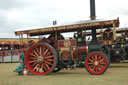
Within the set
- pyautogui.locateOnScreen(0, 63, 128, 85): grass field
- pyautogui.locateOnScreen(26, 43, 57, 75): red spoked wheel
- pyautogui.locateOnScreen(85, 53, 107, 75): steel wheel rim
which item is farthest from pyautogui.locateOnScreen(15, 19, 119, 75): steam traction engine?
pyautogui.locateOnScreen(0, 63, 128, 85): grass field

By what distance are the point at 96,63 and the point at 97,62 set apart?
6 cm

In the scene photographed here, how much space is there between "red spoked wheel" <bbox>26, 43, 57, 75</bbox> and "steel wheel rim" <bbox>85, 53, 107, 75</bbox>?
160 cm

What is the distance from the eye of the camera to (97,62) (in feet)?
24.6

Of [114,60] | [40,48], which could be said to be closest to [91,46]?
[40,48]

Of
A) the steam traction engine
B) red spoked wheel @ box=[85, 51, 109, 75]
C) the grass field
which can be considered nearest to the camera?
the grass field

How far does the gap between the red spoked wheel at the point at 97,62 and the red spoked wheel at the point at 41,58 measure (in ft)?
5.25

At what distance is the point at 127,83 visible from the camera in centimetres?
552

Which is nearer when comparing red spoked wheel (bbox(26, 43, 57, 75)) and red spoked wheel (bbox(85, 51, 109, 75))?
red spoked wheel (bbox(85, 51, 109, 75))

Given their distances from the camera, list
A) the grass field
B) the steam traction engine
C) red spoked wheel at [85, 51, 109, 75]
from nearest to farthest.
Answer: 1. the grass field
2. red spoked wheel at [85, 51, 109, 75]
3. the steam traction engine

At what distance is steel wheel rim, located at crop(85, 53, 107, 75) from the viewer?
24.3 ft

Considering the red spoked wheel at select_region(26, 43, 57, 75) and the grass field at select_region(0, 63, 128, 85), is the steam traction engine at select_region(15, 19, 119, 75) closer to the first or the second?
the red spoked wheel at select_region(26, 43, 57, 75)

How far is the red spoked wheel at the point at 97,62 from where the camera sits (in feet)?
24.2

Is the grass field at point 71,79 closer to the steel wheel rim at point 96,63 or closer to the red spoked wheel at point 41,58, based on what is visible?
the steel wheel rim at point 96,63

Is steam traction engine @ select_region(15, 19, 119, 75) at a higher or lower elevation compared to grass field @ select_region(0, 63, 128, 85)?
higher
